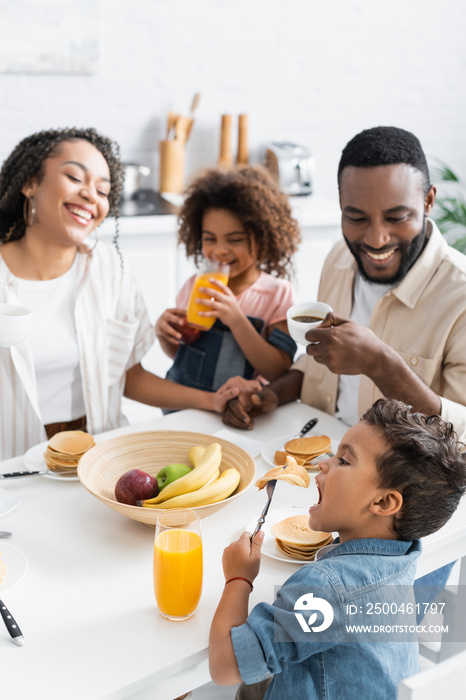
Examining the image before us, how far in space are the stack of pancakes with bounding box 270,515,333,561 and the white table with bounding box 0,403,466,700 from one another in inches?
1.1

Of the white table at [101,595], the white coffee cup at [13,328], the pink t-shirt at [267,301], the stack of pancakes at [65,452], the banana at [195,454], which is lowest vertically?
the white table at [101,595]

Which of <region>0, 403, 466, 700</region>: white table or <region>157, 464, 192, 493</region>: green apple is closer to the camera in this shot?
<region>0, 403, 466, 700</region>: white table

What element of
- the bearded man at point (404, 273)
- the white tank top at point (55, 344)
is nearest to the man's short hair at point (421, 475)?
the bearded man at point (404, 273)

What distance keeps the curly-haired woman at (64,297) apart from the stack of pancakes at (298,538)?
53cm

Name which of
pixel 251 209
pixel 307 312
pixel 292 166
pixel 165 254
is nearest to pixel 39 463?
pixel 307 312

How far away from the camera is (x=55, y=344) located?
2.04m

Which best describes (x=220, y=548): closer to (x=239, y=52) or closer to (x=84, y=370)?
(x=84, y=370)

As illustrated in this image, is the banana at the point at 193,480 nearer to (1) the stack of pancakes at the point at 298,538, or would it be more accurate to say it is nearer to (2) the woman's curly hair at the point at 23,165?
(1) the stack of pancakes at the point at 298,538

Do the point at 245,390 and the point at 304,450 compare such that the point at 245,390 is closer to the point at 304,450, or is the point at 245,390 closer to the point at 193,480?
the point at 304,450

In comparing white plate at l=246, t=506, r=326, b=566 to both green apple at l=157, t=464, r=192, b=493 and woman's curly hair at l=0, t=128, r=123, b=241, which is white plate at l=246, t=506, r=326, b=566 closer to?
green apple at l=157, t=464, r=192, b=493

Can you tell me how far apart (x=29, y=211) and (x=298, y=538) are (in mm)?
1173

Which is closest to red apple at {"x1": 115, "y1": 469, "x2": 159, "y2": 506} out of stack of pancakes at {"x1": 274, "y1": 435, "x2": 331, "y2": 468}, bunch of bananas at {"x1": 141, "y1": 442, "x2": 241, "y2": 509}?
bunch of bananas at {"x1": 141, "y1": 442, "x2": 241, "y2": 509}

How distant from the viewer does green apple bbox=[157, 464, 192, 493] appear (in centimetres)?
151

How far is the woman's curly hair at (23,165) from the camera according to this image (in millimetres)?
2016
